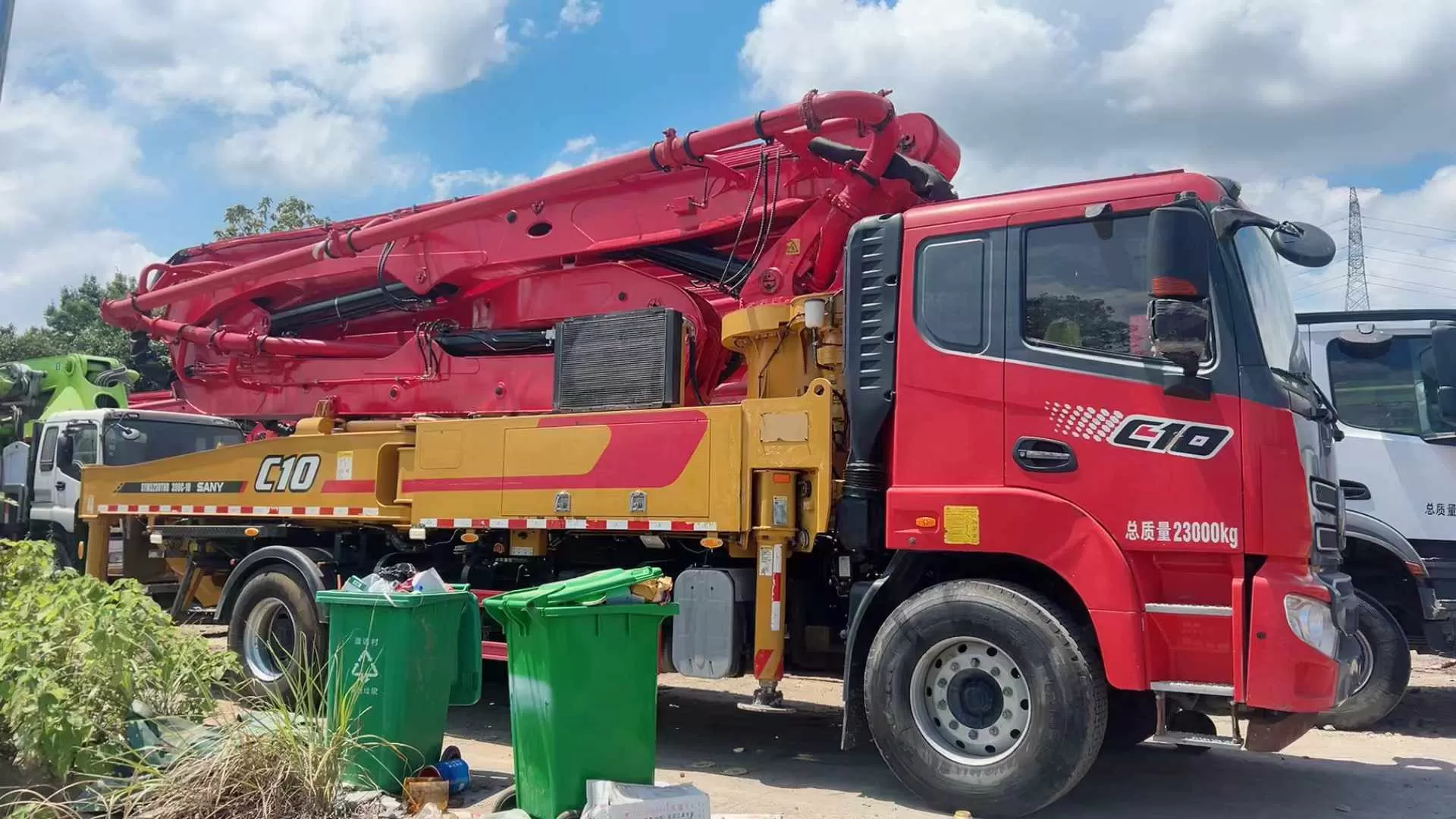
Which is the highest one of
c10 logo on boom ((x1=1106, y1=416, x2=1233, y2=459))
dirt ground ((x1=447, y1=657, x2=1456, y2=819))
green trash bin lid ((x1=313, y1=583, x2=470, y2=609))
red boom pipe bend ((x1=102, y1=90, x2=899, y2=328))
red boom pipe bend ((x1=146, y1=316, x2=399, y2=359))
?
red boom pipe bend ((x1=102, y1=90, x2=899, y2=328))

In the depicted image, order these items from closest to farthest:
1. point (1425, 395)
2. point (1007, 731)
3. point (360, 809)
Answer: point (360, 809) < point (1007, 731) < point (1425, 395)

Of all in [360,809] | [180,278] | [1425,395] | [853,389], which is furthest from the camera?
[180,278]

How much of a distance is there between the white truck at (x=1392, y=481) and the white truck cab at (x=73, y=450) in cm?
1053

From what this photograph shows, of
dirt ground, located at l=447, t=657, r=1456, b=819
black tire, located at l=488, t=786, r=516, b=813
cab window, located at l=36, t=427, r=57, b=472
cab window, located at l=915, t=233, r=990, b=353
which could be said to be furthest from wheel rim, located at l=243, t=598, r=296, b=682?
cab window, located at l=36, t=427, r=57, b=472

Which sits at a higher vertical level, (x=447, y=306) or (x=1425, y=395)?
(x=447, y=306)

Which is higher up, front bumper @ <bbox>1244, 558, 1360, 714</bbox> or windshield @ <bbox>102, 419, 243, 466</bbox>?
windshield @ <bbox>102, 419, 243, 466</bbox>

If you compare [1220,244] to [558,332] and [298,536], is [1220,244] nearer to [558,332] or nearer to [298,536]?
[558,332]

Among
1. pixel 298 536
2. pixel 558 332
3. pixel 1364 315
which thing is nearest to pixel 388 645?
pixel 558 332

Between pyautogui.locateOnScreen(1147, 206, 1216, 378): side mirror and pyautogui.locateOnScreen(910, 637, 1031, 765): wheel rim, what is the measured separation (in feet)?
5.17

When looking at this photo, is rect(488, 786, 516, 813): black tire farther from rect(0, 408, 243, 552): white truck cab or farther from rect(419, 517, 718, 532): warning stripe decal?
rect(0, 408, 243, 552): white truck cab

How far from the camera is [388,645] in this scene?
5223 mm

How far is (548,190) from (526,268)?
62cm

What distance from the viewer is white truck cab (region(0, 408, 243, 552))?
12.1 metres

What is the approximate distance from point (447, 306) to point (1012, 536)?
15.9ft
